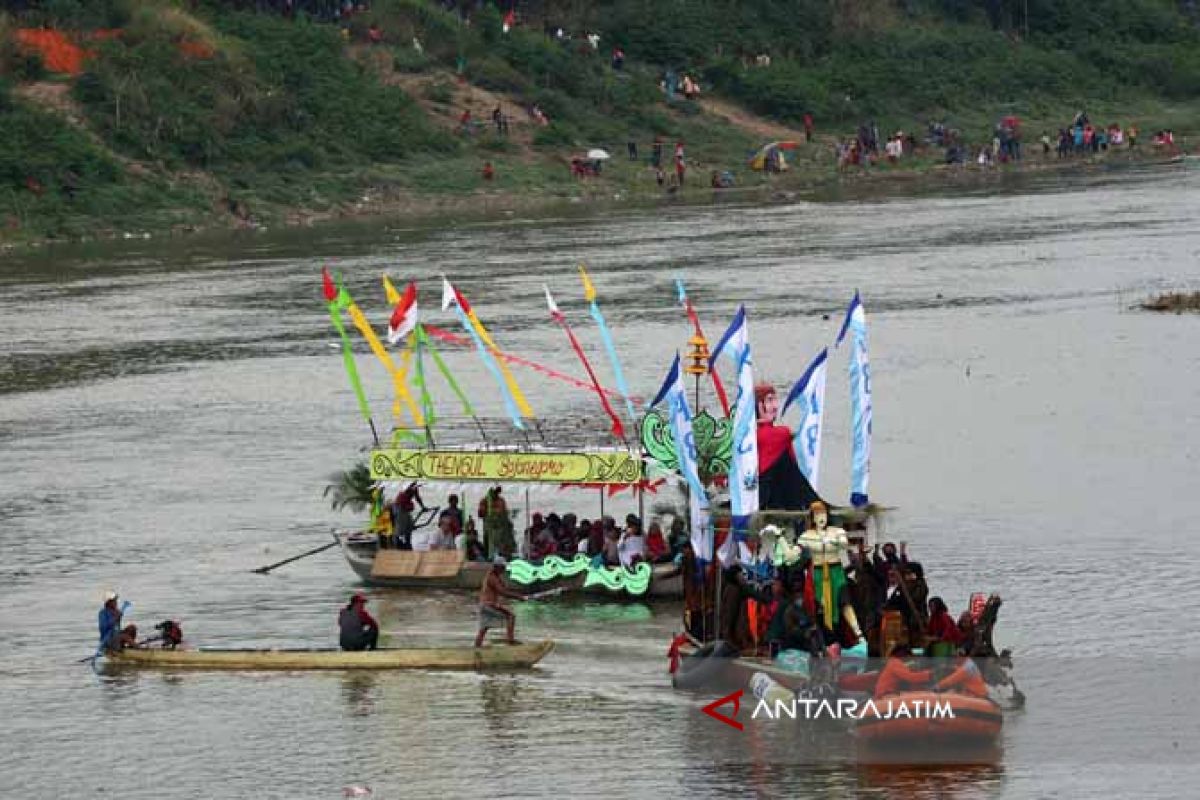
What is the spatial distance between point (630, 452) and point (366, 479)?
4605mm

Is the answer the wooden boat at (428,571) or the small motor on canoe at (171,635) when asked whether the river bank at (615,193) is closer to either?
the wooden boat at (428,571)

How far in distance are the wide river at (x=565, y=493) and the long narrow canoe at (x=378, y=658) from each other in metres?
0.22

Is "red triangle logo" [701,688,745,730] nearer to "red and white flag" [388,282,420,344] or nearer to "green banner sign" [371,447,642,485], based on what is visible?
"green banner sign" [371,447,642,485]

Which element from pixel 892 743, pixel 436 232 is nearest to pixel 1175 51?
pixel 436 232

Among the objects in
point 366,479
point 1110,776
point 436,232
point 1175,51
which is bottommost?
point 1110,776

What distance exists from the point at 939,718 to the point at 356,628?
695 cm

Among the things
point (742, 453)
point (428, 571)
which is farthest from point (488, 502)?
point (742, 453)

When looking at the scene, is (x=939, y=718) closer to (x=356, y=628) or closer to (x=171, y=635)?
(x=356, y=628)

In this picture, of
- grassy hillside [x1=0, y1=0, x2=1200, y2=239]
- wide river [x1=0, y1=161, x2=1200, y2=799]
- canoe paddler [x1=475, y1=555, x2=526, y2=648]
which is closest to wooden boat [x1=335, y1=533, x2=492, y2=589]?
wide river [x1=0, y1=161, x2=1200, y2=799]

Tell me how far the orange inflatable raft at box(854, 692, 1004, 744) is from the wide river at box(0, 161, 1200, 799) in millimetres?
362

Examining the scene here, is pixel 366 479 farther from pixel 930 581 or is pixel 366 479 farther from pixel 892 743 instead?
pixel 892 743

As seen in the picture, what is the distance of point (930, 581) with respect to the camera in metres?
28.6

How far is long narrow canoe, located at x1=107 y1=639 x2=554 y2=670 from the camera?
2542cm

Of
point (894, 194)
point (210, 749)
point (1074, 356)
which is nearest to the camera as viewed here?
point (210, 749)
